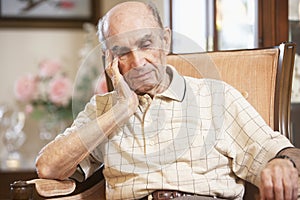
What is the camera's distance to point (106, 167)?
65.4 inches

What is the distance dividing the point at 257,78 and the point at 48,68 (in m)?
1.89

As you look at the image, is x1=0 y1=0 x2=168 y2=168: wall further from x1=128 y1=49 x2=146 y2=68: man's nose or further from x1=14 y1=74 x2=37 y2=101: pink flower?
x1=128 y1=49 x2=146 y2=68: man's nose

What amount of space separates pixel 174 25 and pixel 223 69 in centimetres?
106

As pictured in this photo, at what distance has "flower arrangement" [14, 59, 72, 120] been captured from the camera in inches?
132

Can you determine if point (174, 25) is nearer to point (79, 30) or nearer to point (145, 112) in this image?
point (79, 30)

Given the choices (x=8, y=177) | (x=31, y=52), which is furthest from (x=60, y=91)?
(x=8, y=177)

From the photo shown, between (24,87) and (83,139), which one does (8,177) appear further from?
(83,139)

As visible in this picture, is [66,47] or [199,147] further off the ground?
[66,47]

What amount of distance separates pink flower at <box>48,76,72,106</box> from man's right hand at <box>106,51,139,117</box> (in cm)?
177

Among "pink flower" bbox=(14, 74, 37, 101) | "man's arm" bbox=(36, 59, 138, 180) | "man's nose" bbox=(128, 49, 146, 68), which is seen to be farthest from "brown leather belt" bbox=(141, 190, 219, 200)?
"pink flower" bbox=(14, 74, 37, 101)

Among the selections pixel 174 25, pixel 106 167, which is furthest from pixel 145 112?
pixel 174 25

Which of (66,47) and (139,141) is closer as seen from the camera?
(139,141)

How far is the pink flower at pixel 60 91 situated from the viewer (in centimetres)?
335

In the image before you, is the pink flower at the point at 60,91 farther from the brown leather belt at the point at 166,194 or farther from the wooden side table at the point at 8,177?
the brown leather belt at the point at 166,194
